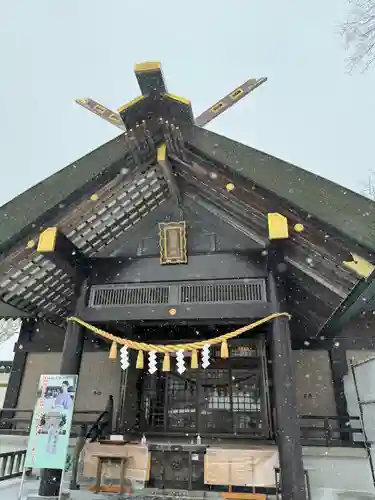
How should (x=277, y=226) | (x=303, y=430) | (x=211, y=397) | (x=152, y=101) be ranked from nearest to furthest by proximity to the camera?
(x=277, y=226)
(x=152, y=101)
(x=303, y=430)
(x=211, y=397)

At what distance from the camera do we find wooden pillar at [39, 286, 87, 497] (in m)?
5.37

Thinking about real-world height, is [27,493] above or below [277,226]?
below

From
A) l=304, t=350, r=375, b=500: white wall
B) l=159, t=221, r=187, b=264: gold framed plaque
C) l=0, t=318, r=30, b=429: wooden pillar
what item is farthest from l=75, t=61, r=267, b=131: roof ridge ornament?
l=0, t=318, r=30, b=429: wooden pillar

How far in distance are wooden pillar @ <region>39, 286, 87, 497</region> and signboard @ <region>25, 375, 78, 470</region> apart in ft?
→ 0.71

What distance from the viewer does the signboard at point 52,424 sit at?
17.5 feet

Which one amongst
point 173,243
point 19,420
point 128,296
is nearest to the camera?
point 128,296

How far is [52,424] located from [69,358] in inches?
41.3

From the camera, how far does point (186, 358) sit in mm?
8984

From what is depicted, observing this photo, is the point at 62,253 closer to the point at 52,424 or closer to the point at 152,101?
the point at 52,424

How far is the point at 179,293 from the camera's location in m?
6.23

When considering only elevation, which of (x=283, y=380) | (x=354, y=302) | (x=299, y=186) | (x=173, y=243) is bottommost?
(x=283, y=380)

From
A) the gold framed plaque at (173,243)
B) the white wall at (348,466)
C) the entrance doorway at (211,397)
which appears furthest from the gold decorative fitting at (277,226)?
the entrance doorway at (211,397)

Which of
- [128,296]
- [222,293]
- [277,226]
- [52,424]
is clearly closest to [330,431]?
[222,293]

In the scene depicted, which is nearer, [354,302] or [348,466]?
→ [354,302]
